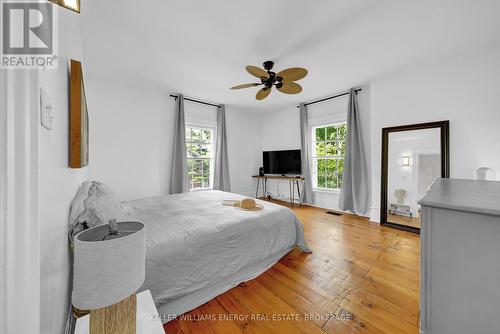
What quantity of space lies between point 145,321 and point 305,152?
434 cm

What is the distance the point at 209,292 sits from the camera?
1614mm

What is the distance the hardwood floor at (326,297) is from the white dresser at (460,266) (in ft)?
2.97

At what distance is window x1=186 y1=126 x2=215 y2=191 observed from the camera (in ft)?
14.7

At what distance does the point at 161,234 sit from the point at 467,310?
170 centimetres

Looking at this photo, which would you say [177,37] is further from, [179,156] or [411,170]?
[411,170]

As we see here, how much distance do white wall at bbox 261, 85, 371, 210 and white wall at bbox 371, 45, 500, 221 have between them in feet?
1.59

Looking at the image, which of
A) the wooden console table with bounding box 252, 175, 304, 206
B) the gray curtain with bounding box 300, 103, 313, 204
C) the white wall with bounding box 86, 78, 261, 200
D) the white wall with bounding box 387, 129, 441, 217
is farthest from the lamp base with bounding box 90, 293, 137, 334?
the gray curtain with bounding box 300, 103, 313, 204

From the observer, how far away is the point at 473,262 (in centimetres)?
62

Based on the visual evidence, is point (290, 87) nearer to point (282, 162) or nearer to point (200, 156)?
point (282, 162)

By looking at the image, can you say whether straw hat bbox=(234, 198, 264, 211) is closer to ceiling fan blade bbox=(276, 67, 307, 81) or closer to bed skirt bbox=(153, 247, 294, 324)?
bed skirt bbox=(153, 247, 294, 324)

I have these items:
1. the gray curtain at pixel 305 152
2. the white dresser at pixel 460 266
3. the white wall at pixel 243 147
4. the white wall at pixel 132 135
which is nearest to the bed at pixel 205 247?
the white dresser at pixel 460 266

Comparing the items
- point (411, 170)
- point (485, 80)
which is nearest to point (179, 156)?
point (411, 170)

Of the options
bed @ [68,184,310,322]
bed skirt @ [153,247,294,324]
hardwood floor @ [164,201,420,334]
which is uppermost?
bed @ [68,184,310,322]

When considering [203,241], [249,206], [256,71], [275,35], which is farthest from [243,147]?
[203,241]
